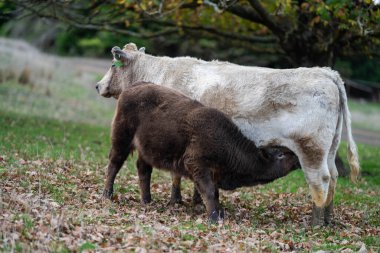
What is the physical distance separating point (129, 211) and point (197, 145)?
133 cm

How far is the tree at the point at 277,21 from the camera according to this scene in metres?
13.4

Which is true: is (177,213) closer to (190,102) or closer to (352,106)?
(190,102)

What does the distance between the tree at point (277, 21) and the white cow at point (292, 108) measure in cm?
238

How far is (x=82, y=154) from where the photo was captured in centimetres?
1387

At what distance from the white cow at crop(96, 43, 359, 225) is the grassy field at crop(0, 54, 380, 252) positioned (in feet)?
2.87

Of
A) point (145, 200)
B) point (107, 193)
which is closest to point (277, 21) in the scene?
point (145, 200)

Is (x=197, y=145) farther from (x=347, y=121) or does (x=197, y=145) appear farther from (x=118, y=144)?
(x=347, y=121)

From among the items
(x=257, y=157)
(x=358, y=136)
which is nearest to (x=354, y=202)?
(x=257, y=157)

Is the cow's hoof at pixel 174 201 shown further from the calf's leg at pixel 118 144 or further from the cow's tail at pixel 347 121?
the cow's tail at pixel 347 121

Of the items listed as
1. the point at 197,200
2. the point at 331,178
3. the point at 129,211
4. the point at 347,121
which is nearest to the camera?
the point at 129,211

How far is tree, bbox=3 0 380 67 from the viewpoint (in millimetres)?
13430

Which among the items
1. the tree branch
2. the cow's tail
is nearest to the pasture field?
the cow's tail

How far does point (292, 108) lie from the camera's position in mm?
9953

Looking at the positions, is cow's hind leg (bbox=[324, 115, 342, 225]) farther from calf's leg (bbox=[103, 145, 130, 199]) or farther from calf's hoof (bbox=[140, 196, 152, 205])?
calf's leg (bbox=[103, 145, 130, 199])
